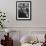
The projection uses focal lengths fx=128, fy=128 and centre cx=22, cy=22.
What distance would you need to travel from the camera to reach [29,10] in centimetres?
309

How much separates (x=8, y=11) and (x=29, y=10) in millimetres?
511

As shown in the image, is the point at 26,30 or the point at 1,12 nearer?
the point at 1,12

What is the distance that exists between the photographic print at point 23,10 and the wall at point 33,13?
9 cm

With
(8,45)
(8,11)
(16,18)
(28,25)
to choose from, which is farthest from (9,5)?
(8,45)

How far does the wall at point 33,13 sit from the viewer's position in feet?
10.2

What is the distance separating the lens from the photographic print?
10.1 ft

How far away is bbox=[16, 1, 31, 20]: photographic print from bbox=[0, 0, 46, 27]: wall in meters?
0.09

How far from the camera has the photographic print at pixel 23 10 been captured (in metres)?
3.09

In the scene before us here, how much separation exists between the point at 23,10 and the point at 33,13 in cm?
25

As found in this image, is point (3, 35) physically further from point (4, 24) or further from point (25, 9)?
point (25, 9)

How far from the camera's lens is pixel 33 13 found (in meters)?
3.10

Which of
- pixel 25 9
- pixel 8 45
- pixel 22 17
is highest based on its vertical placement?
pixel 25 9

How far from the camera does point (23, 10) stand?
10.2 ft

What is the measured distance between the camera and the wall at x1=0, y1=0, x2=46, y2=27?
3100 mm
